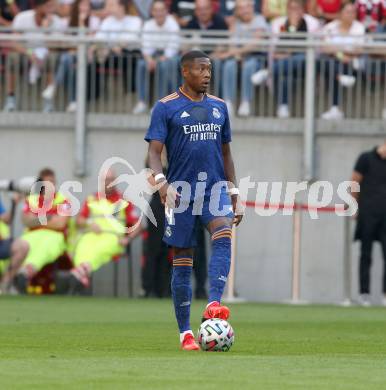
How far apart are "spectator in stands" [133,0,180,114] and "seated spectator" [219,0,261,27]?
0.98 metres

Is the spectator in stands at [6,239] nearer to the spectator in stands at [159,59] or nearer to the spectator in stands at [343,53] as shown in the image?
the spectator in stands at [159,59]

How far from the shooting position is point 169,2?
2320 cm

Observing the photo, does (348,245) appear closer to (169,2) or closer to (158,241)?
(158,241)

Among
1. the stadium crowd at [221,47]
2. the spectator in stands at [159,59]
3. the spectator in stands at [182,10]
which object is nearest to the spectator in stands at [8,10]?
the stadium crowd at [221,47]

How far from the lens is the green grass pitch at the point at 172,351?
8141 millimetres

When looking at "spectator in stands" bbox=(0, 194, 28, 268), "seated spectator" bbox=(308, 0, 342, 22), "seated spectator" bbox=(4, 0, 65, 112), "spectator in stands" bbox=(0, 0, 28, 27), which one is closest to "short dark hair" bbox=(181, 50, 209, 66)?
"spectator in stands" bbox=(0, 194, 28, 268)

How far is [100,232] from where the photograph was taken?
70.4ft

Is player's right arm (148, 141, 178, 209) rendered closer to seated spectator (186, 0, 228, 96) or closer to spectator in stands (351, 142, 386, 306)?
spectator in stands (351, 142, 386, 306)

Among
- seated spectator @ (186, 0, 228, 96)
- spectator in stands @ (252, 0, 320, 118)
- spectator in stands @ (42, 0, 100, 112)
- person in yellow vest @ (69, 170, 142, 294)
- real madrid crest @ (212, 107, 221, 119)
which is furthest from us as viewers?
spectator in stands @ (42, 0, 100, 112)

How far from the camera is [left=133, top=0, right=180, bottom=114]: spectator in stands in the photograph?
72.9 feet

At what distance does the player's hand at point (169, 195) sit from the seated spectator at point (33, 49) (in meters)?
12.2

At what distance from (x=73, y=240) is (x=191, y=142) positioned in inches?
439

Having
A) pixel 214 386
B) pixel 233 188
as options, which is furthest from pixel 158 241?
pixel 214 386

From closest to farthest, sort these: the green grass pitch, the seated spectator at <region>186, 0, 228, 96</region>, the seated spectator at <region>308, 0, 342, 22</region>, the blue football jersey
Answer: the green grass pitch → the blue football jersey → the seated spectator at <region>186, 0, 228, 96</region> → the seated spectator at <region>308, 0, 342, 22</region>
